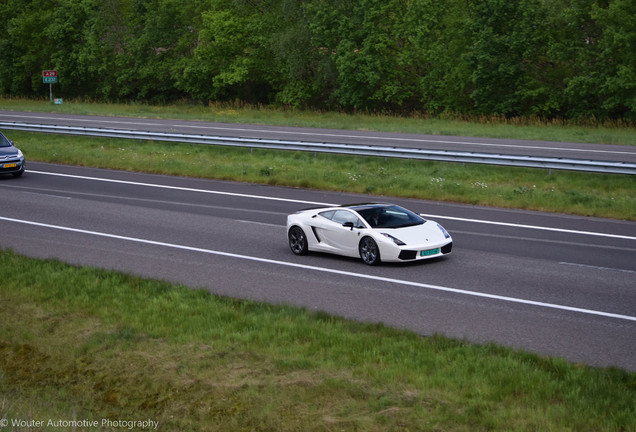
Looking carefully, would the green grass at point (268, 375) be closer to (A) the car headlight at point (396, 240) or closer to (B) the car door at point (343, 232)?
(A) the car headlight at point (396, 240)

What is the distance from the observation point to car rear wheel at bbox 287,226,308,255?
16.0 metres

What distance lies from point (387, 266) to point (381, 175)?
36.9 ft

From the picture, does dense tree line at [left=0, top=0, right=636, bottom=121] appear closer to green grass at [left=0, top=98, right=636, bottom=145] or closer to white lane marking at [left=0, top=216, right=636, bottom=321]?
green grass at [left=0, top=98, right=636, bottom=145]

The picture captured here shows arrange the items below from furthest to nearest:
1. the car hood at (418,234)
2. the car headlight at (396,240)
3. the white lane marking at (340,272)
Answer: the car hood at (418,234)
the car headlight at (396,240)
the white lane marking at (340,272)

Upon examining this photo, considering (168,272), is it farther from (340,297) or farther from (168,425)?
(168,425)

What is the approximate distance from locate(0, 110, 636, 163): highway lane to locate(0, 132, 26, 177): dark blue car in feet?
36.3

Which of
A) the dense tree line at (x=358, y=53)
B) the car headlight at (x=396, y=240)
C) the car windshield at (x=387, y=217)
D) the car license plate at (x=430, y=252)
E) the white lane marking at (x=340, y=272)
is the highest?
the dense tree line at (x=358, y=53)

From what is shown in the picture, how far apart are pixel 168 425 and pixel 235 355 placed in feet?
6.37

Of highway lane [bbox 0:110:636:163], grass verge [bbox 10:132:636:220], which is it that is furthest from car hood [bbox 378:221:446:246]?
highway lane [bbox 0:110:636:163]

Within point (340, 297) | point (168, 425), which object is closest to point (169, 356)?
point (168, 425)

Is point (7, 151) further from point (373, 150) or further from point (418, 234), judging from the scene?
point (418, 234)

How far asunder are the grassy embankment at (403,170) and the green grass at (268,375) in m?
12.4

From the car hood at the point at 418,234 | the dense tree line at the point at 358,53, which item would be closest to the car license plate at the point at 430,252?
the car hood at the point at 418,234

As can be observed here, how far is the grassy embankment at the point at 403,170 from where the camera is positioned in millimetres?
22234
